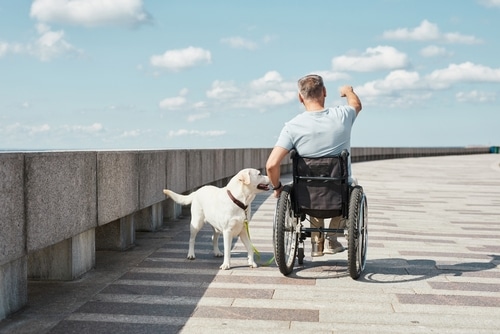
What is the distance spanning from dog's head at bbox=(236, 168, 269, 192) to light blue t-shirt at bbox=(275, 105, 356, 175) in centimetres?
48

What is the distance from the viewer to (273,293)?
5512 mm

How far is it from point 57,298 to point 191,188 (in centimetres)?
607

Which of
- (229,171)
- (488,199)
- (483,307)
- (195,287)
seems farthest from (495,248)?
(229,171)

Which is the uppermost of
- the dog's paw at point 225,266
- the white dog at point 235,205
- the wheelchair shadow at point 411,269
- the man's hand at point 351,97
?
the man's hand at point 351,97

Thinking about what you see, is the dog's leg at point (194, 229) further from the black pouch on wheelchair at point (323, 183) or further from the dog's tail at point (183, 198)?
the black pouch on wheelchair at point (323, 183)

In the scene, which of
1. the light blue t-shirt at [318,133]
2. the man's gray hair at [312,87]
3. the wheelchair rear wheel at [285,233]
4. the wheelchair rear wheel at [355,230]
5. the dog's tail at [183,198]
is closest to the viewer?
the wheelchair rear wheel at [355,230]

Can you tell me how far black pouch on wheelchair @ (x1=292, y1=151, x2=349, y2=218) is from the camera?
593 cm

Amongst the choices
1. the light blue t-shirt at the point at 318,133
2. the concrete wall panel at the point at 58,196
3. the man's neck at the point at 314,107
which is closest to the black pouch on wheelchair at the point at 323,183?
the light blue t-shirt at the point at 318,133

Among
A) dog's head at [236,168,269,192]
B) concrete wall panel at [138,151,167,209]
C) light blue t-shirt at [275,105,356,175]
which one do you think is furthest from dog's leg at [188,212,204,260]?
light blue t-shirt at [275,105,356,175]

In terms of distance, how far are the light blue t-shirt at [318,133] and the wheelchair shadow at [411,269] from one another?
119cm

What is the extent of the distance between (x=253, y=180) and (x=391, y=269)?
5.15 ft

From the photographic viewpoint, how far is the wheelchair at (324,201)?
5.85 meters

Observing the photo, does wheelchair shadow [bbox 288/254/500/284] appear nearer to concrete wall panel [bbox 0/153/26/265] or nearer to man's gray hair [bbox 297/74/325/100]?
man's gray hair [bbox 297/74/325/100]

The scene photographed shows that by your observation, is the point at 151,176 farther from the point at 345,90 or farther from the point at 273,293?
the point at 273,293
